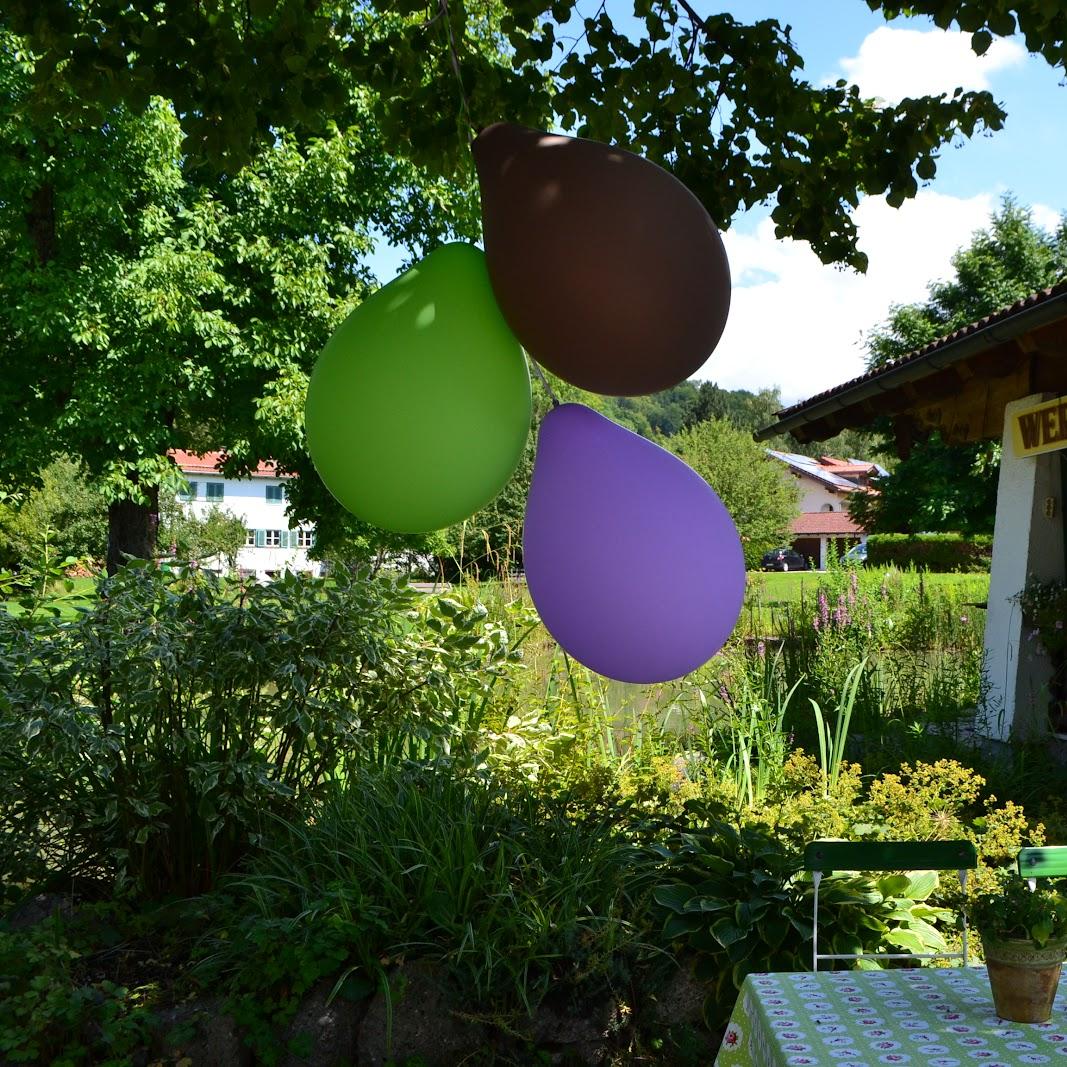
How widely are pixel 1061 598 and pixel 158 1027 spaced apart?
543 centimetres

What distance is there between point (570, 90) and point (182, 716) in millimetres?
2659

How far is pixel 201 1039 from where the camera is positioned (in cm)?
288

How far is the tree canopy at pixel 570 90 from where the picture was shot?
3.45m

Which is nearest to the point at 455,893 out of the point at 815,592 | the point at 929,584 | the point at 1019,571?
the point at 1019,571

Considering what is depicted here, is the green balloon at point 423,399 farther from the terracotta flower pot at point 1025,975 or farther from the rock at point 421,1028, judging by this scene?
the rock at point 421,1028

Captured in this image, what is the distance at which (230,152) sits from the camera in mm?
3701

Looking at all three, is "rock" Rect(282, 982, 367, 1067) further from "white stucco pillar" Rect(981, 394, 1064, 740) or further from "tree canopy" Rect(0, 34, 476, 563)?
"tree canopy" Rect(0, 34, 476, 563)

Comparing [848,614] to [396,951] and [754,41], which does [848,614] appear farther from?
[396,951]

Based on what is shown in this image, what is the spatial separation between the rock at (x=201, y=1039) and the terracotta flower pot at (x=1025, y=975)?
1.95 metres

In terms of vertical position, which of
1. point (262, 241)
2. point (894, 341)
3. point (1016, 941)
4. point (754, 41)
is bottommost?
point (1016, 941)

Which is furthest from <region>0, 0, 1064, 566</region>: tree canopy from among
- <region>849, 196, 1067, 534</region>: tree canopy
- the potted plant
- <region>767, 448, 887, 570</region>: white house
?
<region>767, 448, 887, 570</region>: white house

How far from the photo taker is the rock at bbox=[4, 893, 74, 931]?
3421 mm

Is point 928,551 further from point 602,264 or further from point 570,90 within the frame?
point 602,264

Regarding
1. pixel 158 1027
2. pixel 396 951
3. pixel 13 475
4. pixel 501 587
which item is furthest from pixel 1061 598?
pixel 13 475
